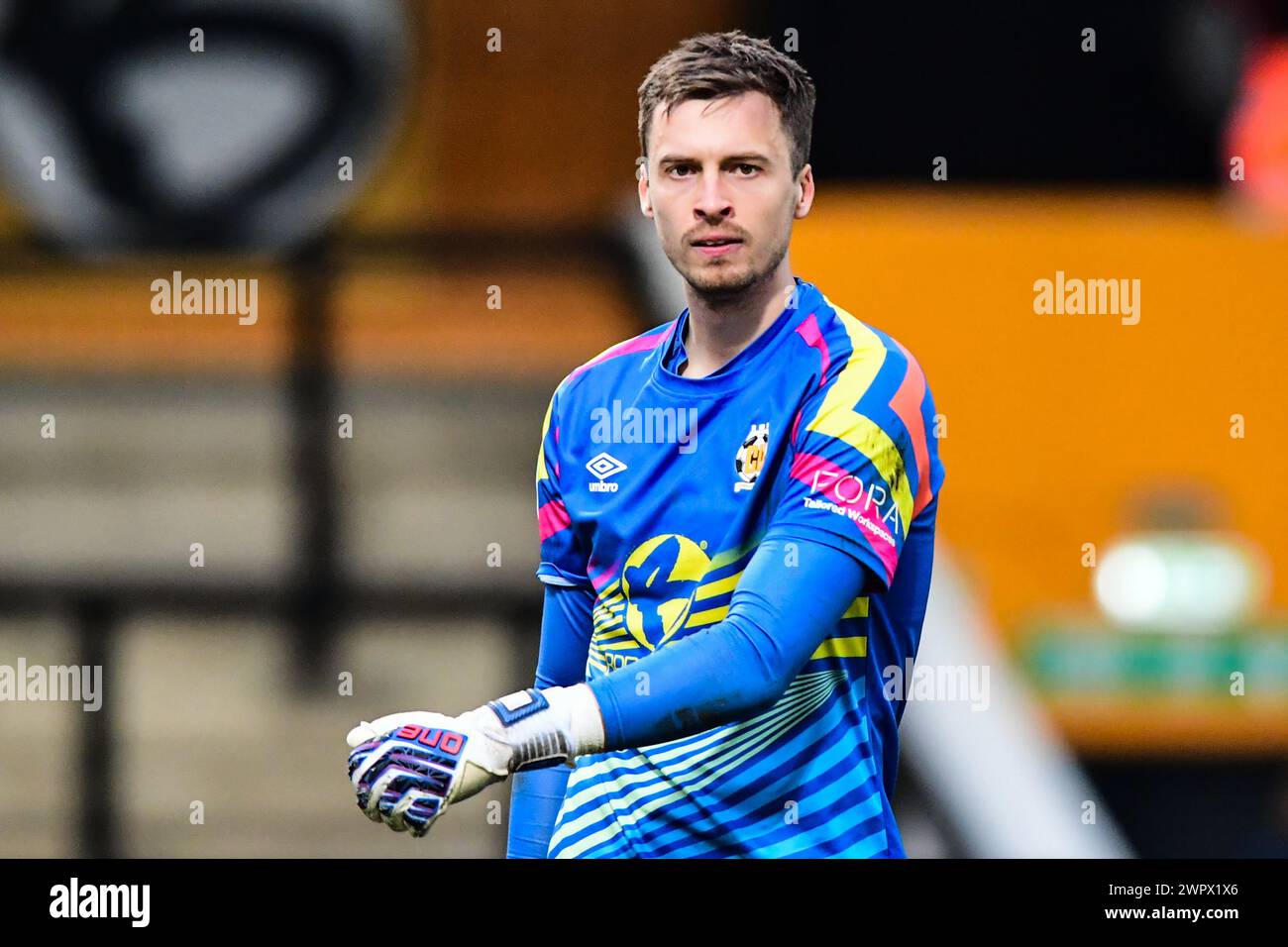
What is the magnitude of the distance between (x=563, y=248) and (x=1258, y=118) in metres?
3.01

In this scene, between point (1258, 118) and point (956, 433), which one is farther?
point (1258, 118)

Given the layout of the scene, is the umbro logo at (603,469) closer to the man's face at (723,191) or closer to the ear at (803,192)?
the man's face at (723,191)

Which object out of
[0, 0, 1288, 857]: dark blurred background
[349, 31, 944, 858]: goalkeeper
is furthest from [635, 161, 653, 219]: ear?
[0, 0, 1288, 857]: dark blurred background

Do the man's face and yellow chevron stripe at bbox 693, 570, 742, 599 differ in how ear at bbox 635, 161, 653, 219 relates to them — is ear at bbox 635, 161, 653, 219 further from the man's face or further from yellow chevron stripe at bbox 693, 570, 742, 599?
yellow chevron stripe at bbox 693, 570, 742, 599

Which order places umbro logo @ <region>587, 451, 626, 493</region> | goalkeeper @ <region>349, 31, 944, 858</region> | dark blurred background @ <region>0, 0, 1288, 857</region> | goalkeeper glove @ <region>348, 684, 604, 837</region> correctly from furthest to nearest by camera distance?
dark blurred background @ <region>0, 0, 1288, 857</region>
umbro logo @ <region>587, 451, 626, 493</region>
goalkeeper @ <region>349, 31, 944, 858</region>
goalkeeper glove @ <region>348, 684, 604, 837</region>

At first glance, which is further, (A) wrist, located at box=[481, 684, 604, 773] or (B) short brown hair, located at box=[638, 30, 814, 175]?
(B) short brown hair, located at box=[638, 30, 814, 175]

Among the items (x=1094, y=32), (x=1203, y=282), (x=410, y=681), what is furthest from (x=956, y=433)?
(x=410, y=681)

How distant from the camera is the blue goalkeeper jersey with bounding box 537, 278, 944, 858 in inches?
107

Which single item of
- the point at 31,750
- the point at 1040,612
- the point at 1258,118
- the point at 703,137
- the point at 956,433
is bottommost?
the point at 31,750

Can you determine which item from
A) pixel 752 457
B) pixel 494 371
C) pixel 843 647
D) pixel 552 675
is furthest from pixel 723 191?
pixel 494 371

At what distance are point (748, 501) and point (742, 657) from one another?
0.34 meters

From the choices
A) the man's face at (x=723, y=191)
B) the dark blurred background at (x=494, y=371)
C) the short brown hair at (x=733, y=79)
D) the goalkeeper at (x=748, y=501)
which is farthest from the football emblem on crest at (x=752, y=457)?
the dark blurred background at (x=494, y=371)

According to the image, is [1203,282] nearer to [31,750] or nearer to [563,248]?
[563,248]
